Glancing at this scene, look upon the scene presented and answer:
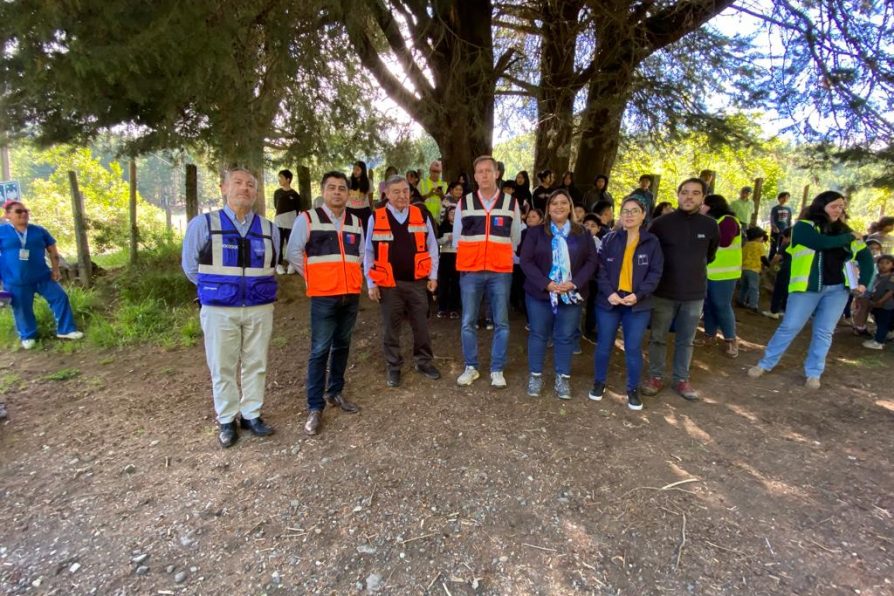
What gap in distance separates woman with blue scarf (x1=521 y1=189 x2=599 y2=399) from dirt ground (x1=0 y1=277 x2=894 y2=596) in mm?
429

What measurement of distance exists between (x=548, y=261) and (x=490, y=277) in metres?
0.55

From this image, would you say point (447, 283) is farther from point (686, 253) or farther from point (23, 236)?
point (23, 236)

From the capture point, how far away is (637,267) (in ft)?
12.6

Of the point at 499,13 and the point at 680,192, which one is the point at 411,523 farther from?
the point at 499,13

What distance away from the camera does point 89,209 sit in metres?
15.0

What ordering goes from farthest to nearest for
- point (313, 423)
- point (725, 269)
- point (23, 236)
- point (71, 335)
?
point (71, 335) < point (23, 236) < point (725, 269) < point (313, 423)

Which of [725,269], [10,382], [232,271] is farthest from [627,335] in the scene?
[10,382]

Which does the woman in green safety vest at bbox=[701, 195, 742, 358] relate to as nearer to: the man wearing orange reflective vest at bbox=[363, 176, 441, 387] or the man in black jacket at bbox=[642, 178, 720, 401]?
the man in black jacket at bbox=[642, 178, 720, 401]

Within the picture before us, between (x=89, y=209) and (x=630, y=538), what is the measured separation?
724 inches

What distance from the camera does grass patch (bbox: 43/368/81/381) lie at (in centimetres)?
467

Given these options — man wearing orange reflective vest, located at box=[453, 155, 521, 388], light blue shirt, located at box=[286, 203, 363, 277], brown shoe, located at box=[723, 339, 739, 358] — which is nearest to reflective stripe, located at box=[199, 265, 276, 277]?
light blue shirt, located at box=[286, 203, 363, 277]

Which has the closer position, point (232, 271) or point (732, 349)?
point (232, 271)

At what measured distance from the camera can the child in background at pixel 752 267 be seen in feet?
23.8

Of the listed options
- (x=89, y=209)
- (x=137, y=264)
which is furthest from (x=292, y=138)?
(x=89, y=209)
